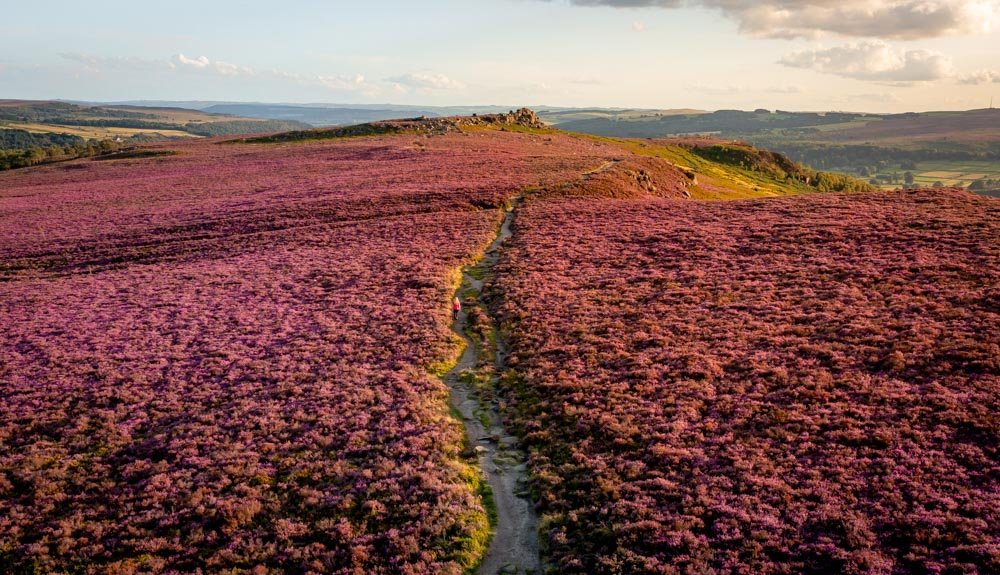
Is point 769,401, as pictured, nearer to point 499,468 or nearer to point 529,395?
point 529,395

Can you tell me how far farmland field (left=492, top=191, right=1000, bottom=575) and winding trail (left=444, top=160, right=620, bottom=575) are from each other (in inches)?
27.2

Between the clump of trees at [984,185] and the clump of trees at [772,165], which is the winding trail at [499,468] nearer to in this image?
the clump of trees at [772,165]

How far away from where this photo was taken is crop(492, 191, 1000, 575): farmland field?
14984 mm

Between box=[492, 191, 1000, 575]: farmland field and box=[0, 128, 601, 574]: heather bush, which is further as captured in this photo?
box=[0, 128, 601, 574]: heather bush

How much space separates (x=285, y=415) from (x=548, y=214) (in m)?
41.1

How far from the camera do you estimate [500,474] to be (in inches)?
782

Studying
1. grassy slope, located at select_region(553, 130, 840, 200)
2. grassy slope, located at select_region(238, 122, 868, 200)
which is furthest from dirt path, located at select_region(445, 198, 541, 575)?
grassy slope, located at select_region(238, 122, 868, 200)

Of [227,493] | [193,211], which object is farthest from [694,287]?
[193,211]

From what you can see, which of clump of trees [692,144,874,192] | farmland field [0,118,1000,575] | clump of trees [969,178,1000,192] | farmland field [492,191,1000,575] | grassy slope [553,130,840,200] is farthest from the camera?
clump of trees [969,178,1000,192]

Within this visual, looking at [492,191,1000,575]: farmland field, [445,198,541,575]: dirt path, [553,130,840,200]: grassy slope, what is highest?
[553,130,840,200]: grassy slope

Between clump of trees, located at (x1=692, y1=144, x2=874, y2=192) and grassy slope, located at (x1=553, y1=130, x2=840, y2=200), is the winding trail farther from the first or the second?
clump of trees, located at (x1=692, y1=144, x2=874, y2=192)

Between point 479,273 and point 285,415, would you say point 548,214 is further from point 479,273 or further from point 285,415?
point 285,415

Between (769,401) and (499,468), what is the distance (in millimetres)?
11269

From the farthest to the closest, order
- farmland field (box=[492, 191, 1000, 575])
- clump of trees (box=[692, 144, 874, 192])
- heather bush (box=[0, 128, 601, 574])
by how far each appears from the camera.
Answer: clump of trees (box=[692, 144, 874, 192]), heather bush (box=[0, 128, 601, 574]), farmland field (box=[492, 191, 1000, 575])
